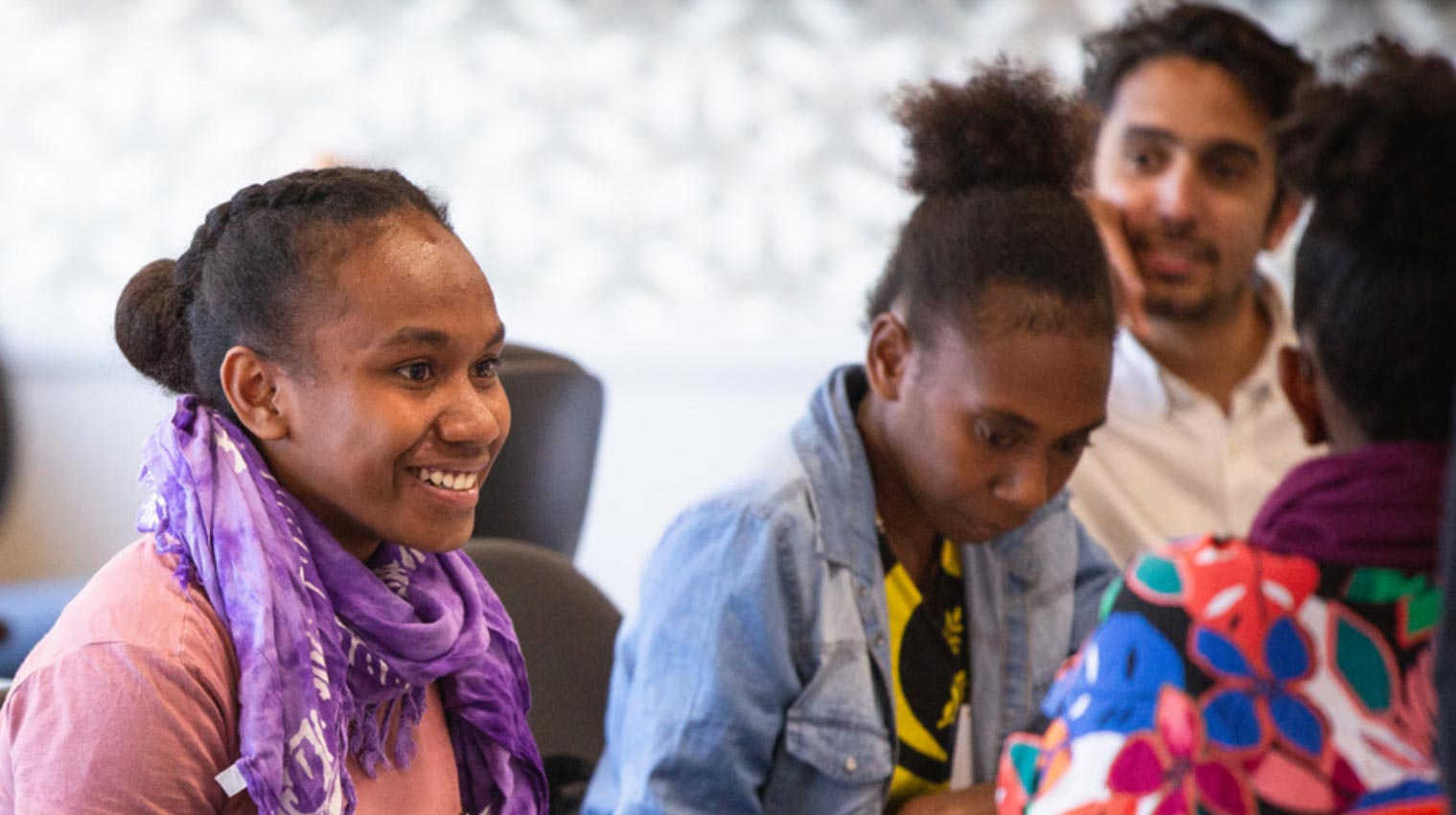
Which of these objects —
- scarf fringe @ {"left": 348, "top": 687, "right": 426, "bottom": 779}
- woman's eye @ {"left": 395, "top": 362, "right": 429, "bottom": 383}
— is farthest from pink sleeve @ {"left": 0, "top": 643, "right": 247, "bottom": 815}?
woman's eye @ {"left": 395, "top": 362, "right": 429, "bottom": 383}

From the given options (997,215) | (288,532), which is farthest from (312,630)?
(997,215)

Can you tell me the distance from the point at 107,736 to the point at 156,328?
335 mm

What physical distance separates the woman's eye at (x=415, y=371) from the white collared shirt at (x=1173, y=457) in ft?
3.55

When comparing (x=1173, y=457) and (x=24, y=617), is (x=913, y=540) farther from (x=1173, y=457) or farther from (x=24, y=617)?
(x=24, y=617)

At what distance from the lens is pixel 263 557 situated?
1.12m

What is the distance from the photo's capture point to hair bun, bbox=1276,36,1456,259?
3.14ft

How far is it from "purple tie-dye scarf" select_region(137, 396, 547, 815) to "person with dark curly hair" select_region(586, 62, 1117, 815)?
0.68ft

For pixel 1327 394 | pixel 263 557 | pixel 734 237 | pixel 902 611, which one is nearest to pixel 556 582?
pixel 902 611

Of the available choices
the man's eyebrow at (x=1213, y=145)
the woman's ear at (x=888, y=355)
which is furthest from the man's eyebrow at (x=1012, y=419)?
the man's eyebrow at (x=1213, y=145)

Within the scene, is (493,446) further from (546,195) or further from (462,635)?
(546,195)

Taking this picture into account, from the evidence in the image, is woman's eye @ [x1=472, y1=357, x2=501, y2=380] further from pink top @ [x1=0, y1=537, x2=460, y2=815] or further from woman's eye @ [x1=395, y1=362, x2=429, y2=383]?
pink top @ [x1=0, y1=537, x2=460, y2=815]

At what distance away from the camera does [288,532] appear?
3.79ft

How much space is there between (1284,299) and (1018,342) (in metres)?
0.96

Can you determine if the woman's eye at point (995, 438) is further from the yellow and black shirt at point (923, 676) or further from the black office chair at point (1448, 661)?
the black office chair at point (1448, 661)
